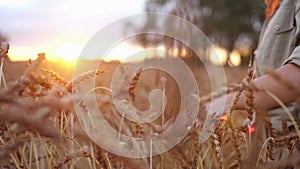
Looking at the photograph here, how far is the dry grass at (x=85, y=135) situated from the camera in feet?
1.63

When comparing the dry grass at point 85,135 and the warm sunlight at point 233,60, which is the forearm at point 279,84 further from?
the warm sunlight at point 233,60

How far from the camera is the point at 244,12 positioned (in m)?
16.2

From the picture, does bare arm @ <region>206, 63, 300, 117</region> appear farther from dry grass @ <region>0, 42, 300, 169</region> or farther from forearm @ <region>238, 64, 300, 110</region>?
dry grass @ <region>0, 42, 300, 169</region>

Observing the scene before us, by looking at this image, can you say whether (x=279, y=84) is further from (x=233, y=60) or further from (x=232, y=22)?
(x=232, y=22)

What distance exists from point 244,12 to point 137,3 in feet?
48.4

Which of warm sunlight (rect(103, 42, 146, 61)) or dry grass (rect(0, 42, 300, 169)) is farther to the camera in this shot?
warm sunlight (rect(103, 42, 146, 61))

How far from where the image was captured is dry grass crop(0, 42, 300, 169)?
1.63ft

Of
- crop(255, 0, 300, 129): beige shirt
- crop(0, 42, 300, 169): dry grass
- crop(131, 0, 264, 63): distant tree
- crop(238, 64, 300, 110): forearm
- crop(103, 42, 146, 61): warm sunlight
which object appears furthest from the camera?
crop(131, 0, 264, 63): distant tree

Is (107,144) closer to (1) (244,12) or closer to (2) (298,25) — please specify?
(2) (298,25)

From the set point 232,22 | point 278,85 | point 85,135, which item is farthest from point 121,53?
point 232,22

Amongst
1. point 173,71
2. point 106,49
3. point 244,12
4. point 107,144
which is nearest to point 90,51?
point 106,49

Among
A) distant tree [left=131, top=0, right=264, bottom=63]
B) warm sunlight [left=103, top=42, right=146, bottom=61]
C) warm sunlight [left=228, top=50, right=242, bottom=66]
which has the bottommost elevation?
warm sunlight [left=228, top=50, right=242, bottom=66]

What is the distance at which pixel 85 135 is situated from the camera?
0.51 meters

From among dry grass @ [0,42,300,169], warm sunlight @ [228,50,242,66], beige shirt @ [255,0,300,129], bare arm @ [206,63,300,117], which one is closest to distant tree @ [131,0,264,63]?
warm sunlight @ [228,50,242,66]
